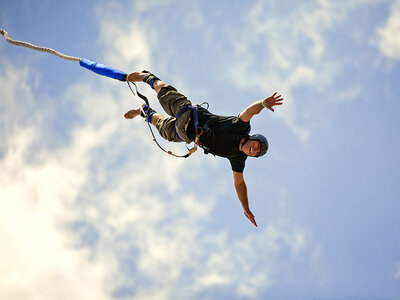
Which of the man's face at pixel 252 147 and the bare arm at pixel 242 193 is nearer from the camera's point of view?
the man's face at pixel 252 147

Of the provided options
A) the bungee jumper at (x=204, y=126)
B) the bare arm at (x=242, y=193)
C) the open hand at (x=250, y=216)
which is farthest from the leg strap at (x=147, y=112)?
the open hand at (x=250, y=216)

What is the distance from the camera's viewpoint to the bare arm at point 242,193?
33.7 feet

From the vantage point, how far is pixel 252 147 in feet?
→ 30.2

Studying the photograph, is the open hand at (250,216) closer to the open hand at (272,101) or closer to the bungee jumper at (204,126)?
the bungee jumper at (204,126)

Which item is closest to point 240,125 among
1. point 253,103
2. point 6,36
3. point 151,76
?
point 253,103

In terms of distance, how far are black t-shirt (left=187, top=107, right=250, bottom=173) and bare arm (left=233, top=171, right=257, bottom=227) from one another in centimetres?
70

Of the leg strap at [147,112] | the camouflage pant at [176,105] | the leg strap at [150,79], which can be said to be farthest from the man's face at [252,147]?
the leg strap at [147,112]

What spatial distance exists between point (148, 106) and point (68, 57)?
7.38 feet

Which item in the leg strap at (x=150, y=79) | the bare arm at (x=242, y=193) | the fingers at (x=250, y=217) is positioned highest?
the leg strap at (x=150, y=79)

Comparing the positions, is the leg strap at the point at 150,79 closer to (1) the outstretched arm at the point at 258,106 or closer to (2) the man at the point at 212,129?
(2) the man at the point at 212,129

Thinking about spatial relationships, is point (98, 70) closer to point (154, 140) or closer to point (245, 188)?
point (154, 140)

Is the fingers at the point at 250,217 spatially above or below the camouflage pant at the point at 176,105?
below

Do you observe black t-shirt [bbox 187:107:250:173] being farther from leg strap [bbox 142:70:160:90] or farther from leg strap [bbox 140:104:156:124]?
leg strap [bbox 140:104:156:124]

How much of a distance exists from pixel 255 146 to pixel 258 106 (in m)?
1.00
